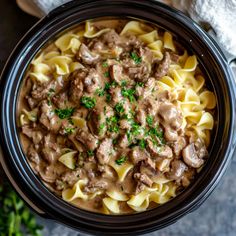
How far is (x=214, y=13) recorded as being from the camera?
14.8 feet

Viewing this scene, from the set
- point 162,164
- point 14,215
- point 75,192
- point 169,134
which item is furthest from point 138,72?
point 14,215

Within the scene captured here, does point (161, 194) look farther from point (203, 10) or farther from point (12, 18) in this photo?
point (12, 18)

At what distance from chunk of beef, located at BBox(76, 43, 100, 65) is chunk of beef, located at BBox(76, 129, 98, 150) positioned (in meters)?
0.64

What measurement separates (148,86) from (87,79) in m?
0.52

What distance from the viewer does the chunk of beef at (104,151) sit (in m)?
4.25

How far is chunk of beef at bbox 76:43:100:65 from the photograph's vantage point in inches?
176

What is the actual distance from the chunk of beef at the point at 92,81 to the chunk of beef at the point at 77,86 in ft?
0.12

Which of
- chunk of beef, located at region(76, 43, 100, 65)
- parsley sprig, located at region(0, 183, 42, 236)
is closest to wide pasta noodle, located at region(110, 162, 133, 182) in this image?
chunk of beef, located at region(76, 43, 100, 65)

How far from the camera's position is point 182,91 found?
4.61 metres

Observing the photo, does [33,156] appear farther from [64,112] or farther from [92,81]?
[92,81]

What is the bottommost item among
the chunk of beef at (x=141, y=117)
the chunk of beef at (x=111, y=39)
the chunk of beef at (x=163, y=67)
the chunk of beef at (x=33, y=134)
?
the chunk of beef at (x=33, y=134)

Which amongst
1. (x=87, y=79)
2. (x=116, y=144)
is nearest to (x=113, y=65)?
(x=87, y=79)

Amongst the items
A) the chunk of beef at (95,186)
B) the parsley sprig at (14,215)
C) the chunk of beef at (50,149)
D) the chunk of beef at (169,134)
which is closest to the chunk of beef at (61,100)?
the chunk of beef at (50,149)

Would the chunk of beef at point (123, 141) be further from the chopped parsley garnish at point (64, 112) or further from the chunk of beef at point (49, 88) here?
the chunk of beef at point (49, 88)
